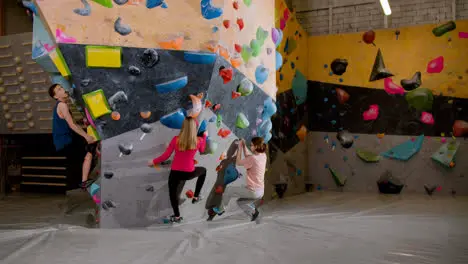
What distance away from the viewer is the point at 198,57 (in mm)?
3715

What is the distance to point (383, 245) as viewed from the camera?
3143mm

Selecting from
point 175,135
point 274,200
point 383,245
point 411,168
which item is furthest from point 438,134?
point 175,135

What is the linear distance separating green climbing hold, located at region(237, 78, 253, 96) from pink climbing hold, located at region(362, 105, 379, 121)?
3184 millimetres

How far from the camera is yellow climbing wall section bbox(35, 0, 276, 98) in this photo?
3408mm

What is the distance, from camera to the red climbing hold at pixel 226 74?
3.91 meters

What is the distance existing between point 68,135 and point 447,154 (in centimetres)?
540

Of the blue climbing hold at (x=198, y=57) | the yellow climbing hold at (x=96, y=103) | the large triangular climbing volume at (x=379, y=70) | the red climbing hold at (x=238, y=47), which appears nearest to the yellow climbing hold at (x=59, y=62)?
the yellow climbing hold at (x=96, y=103)

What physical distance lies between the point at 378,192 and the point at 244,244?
13.5 feet

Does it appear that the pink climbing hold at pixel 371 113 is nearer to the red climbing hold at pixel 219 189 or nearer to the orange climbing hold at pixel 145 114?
the red climbing hold at pixel 219 189

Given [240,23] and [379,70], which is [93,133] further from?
[379,70]

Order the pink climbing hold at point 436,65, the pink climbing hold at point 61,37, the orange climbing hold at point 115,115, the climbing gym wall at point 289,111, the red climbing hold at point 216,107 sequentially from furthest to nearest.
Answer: the pink climbing hold at point 436,65 < the climbing gym wall at point 289,111 < the red climbing hold at point 216,107 < the orange climbing hold at point 115,115 < the pink climbing hold at point 61,37

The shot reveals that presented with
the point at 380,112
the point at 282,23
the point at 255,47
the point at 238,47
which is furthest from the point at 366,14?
the point at 238,47

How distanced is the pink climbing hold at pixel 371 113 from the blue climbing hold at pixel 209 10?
381cm

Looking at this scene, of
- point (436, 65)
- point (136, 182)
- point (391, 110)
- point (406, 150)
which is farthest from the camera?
point (391, 110)
